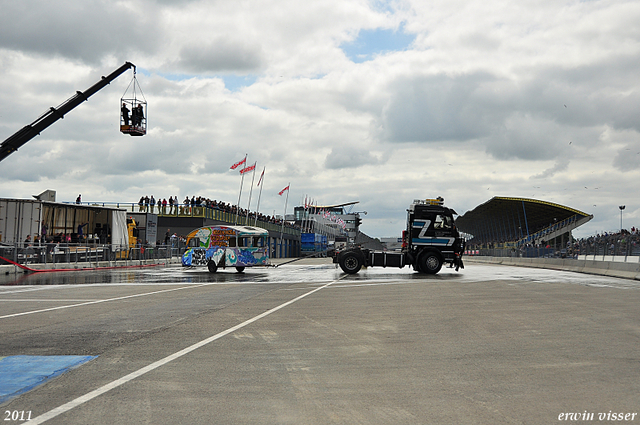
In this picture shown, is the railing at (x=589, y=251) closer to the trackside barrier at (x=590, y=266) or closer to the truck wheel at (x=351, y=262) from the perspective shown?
the trackside barrier at (x=590, y=266)

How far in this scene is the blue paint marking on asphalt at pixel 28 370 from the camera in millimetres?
5828

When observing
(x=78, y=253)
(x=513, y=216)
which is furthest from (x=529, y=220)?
(x=78, y=253)

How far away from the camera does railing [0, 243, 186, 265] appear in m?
28.0

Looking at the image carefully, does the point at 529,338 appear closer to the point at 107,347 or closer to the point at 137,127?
the point at 107,347

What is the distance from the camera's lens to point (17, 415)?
492 cm

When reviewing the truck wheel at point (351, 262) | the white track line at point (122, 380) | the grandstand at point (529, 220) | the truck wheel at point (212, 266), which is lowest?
the white track line at point (122, 380)

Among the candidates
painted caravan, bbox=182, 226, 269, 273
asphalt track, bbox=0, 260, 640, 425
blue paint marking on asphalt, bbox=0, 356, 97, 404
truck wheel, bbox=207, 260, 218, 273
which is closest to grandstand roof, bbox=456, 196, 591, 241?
painted caravan, bbox=182, 226, 269, 273

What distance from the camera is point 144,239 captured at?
47125 mm

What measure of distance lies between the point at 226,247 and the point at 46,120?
13.5m

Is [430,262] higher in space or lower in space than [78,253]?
higher

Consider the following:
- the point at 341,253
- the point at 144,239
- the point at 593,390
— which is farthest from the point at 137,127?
the point at 593,390

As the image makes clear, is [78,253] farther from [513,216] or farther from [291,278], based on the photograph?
[513,216]

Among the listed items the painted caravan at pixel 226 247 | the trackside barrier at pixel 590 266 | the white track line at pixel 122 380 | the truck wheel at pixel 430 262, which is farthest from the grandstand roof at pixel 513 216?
the white track line at pixel 122 380

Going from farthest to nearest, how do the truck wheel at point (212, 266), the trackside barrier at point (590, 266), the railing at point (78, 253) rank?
the truck wheel at point (212, 266) → the railing at point (78, 253) → the trackside barrier at point (590, 266)
